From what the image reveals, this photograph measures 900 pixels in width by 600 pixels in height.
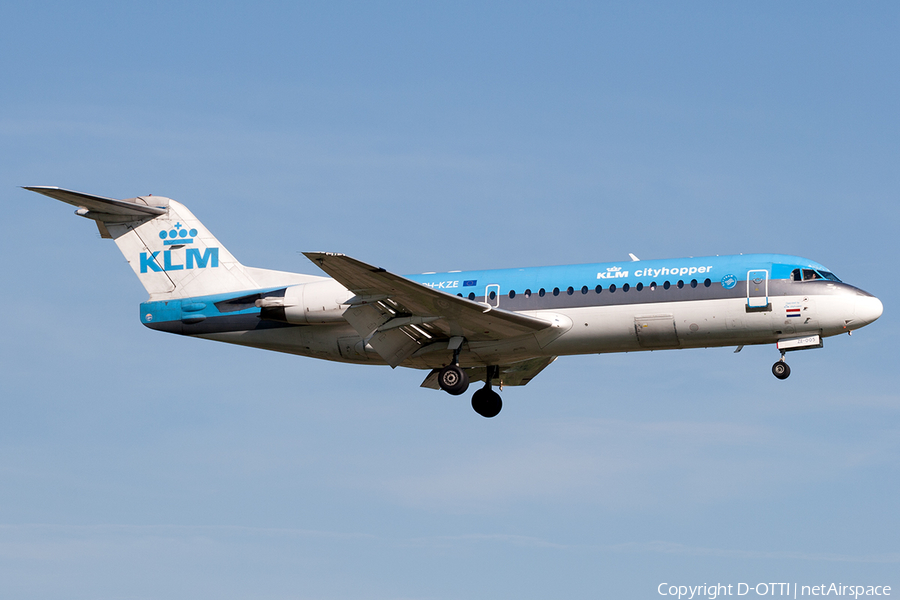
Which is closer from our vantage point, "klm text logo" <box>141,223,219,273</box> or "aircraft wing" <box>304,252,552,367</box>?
"aircraft wing" <box>304,252,552,367</box>

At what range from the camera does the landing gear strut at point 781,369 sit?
2833 cm

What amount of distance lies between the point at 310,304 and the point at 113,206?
24.8 feet

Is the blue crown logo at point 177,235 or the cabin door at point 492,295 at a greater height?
the blue crown logo at point 177,235

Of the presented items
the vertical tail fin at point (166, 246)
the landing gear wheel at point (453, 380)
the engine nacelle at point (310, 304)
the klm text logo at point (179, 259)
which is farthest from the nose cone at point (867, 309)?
the klm text logo at point (179, 259)

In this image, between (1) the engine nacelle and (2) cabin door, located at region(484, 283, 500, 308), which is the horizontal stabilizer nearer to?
(1) the engine nacelle

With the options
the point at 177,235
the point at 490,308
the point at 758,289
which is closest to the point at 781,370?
the point at 758,289

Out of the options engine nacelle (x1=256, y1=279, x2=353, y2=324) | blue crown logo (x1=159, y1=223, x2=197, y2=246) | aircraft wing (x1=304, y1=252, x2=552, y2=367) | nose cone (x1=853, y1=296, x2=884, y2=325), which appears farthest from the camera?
blue crown logo (x1=159, y1=223, x2=197, y2=246)

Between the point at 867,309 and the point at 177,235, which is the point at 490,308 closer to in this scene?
the point at 867,309

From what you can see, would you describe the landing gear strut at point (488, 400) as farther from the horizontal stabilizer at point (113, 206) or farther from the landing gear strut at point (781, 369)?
the horizontal stabilizer at point (113, 206)

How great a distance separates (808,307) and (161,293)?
57.2ft

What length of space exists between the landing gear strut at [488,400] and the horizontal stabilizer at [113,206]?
10544 mm

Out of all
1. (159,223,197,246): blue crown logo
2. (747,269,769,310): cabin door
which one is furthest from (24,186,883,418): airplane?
(159,223,197,246): blue crown logo

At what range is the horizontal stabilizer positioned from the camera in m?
32.3

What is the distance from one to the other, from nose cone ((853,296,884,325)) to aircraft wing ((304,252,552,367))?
7.46 meters
